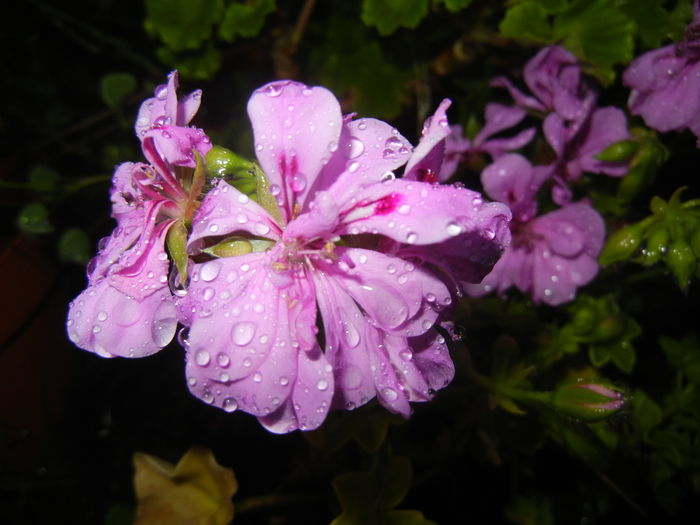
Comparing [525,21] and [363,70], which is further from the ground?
[525,21]

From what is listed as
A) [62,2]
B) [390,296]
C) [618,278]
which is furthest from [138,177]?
[62,2]

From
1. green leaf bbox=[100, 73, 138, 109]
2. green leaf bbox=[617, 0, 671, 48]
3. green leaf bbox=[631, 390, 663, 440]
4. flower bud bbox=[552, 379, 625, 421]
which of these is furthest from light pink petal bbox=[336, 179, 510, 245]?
green leaf bbox=[100, 73, 138, 109]

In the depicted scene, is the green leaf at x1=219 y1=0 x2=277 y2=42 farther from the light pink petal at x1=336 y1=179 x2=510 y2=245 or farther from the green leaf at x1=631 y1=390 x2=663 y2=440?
the green leaf at x1=631 y1=390 x2=663 y2=440

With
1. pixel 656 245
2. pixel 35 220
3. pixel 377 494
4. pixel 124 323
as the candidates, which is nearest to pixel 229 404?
pixel 124 323

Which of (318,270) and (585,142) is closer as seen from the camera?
(318,270)

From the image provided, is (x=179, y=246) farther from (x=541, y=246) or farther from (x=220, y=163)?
(x=541, y=246)

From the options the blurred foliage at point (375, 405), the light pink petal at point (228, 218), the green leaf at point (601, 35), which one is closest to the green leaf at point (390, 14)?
the blurred foliage at point (375, 405)

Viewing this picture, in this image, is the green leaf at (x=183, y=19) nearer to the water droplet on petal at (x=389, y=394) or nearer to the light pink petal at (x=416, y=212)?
the light pink petal at (x=416, y=212)

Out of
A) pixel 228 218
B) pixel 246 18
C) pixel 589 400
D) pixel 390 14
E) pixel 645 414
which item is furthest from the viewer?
pixel 246 18
